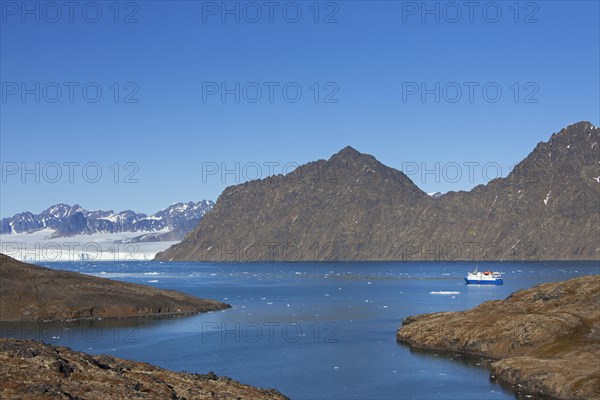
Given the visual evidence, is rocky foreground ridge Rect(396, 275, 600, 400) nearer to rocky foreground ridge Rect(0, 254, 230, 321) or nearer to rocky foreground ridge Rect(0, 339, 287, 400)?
rocky foreground ridge Rect(0, 339, 287, 400)

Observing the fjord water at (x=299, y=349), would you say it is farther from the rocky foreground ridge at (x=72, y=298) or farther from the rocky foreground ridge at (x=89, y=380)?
the rocky foreground ridge at (x=89, y=380)

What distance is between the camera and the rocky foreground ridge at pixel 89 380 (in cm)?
2795

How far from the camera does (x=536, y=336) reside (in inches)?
2955

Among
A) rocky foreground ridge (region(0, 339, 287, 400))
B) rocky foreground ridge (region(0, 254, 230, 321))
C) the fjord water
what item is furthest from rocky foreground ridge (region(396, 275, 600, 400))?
rocky foreground ridge (region(0, 254, 230, 321))

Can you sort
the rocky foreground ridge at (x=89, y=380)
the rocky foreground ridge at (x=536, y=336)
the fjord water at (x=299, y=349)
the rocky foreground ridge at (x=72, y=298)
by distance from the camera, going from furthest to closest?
the rocky foreground ridge at (x=72, y=298) < the fjord water at (x=299, y=349) < the rocky foreground ridge at (x=536, y=336) < the rocky foreground ridge at (x=89, y=380)

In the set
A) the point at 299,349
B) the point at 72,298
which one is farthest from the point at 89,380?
the point at 72,298

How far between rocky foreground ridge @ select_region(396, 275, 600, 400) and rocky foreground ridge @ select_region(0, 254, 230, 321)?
4858 cm

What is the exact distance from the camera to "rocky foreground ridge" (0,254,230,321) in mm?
119812

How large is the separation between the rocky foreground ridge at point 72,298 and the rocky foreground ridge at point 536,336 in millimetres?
48583

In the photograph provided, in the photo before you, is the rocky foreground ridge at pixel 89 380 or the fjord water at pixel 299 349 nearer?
the rocky foreground ridge at pixel 89 380

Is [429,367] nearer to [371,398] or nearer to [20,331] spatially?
[371,398]

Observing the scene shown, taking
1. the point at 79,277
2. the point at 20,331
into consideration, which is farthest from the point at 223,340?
the point at 79,277

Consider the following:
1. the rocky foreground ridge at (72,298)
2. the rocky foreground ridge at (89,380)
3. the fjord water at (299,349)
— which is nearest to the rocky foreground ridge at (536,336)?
the fjord water at (299,349)

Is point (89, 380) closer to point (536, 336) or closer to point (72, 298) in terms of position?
point (536, 336)
